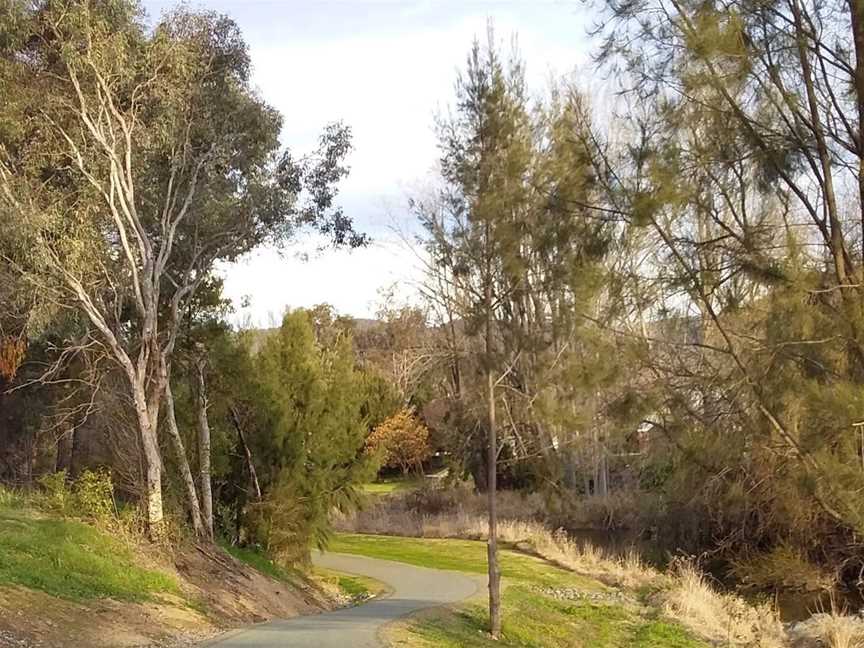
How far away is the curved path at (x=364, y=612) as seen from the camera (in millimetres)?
Result: 11266

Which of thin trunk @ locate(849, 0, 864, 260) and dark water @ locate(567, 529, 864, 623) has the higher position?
thin trunk @ locate(849, 0, 864, 260)

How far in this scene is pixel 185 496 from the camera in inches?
704

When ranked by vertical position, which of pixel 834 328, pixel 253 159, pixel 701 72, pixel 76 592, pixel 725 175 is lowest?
pixel 76 592

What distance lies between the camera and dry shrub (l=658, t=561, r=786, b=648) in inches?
660

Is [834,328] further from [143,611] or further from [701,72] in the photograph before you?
[143,611]

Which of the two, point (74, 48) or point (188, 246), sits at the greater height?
point (74, 48)

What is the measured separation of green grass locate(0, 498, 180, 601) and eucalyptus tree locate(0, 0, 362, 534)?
4.90 feet

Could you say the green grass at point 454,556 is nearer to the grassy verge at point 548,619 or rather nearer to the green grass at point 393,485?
the grassy verge at point 548,619

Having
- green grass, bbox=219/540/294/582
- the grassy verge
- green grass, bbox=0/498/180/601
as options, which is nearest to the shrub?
green grass, bbox=0/498/180/601

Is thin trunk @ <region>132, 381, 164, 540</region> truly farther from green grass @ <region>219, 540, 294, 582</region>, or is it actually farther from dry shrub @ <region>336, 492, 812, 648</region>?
dry shrub @ <region>336, 492, 812, 648</region>

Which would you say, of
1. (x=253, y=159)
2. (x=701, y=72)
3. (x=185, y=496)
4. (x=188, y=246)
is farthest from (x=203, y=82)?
(x=701, y=72)

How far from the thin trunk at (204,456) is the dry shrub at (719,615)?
9.35 meters

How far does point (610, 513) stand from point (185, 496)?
20438 mm

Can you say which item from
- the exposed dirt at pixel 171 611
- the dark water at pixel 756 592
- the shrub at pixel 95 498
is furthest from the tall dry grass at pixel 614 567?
the shrub at pixel 95 498
